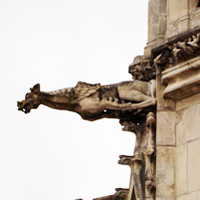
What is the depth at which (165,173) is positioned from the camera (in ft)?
39.0

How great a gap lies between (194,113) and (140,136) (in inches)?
47.8

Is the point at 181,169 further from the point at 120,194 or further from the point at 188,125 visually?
the point at 120,194

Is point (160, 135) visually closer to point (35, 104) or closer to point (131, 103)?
point (131, 103)

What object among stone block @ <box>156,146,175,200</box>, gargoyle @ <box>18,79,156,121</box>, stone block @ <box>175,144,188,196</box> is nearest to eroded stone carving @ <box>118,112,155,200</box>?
stone block @ <box>156,146,175,200</box>

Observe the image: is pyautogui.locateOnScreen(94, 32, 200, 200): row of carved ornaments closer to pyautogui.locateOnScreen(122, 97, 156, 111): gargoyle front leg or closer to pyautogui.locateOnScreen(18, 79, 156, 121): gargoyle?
pyautogui.locateOnScreen(122, 97, 156, 111): gargoyle front leg

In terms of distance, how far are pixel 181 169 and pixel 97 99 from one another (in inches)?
75.2

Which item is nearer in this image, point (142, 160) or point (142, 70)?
point (142, 160)

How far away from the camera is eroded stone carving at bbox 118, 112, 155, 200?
39.6 ft

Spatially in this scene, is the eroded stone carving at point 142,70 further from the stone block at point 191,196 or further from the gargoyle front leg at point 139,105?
the stone block at point 191,196

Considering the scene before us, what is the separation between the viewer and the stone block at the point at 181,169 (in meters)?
11.6

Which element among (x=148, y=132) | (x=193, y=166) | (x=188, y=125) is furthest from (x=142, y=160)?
(x=193, y=166)

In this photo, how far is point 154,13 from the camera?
1390 centimetres

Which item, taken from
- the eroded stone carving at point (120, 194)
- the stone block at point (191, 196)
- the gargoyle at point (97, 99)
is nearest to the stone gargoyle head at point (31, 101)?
the gargoyle at point (97, 99)

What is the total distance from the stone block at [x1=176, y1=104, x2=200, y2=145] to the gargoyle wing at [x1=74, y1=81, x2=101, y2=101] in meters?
1.48
